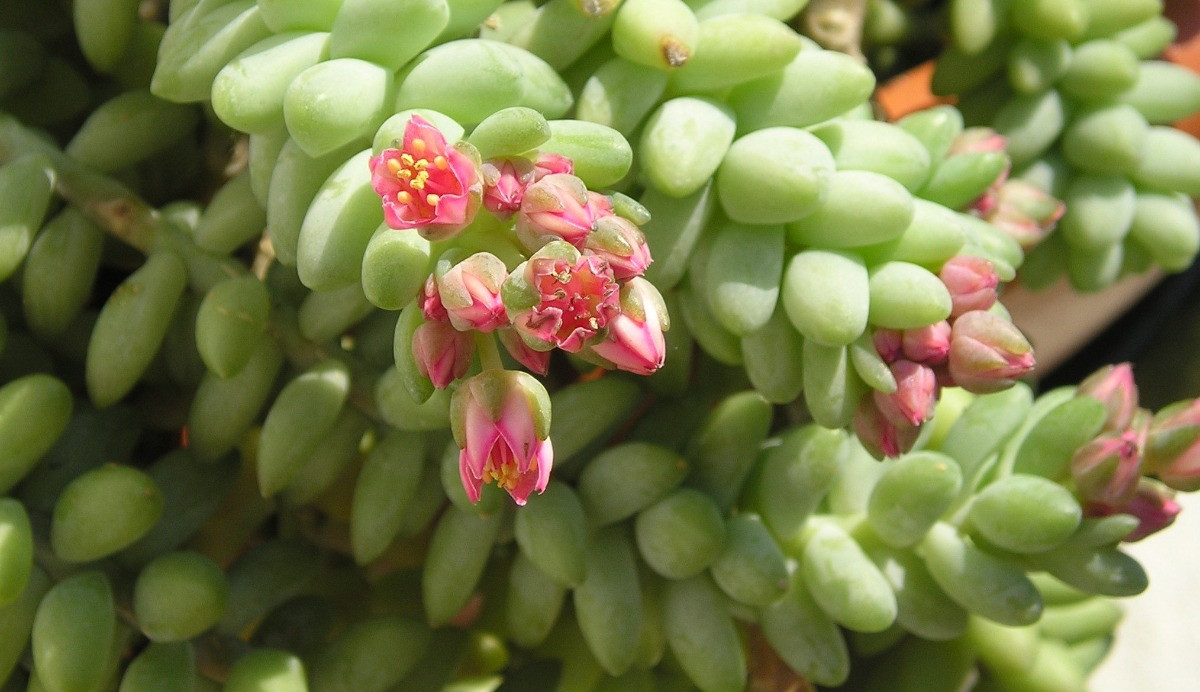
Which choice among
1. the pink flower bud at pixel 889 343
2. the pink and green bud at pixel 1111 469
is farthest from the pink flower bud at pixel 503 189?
the pink and green bud at pixel 1111 469

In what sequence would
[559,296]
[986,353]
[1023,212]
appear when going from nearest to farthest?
[559,296]
[986,353]
[1023,212]

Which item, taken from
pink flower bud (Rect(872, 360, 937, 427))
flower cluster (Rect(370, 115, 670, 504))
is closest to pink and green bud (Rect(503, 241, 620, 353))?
flower cluster (Rect(370, 115, 670, 504))

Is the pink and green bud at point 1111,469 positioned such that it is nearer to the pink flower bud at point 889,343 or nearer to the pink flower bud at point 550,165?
the pink flower bud at point 889,343

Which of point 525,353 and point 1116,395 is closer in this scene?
point 525,353

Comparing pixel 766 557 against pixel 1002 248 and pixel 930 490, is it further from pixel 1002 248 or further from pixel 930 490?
pixel 1002 248

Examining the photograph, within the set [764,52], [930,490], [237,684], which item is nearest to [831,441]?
[930,490]

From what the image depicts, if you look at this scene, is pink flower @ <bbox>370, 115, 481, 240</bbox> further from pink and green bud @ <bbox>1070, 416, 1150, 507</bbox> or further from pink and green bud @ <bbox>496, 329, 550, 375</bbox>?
pink and green bud @ <bbox>1070, 416, 1150, 507</bbox>

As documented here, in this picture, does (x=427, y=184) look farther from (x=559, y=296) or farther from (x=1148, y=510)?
(x=1148, y=510)

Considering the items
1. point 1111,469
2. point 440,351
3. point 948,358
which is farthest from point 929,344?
point 440,351
